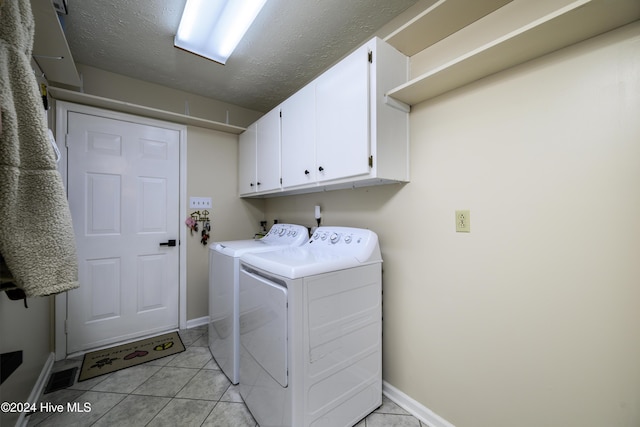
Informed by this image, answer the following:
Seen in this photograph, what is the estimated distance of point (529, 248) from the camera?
3.71ft

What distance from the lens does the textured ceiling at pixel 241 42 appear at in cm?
157

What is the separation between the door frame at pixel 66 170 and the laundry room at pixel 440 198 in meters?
0.02

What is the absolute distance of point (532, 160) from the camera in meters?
1.12

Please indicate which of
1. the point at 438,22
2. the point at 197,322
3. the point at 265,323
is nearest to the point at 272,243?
the point at 265,323

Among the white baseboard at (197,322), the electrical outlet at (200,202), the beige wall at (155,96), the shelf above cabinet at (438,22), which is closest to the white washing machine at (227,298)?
the white baseboard at (197,322)

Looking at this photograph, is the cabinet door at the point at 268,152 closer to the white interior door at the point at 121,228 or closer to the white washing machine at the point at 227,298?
the white washing machine at the point at 227,298

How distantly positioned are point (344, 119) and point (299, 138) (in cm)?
51

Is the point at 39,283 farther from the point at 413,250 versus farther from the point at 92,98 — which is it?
the point at 92,98

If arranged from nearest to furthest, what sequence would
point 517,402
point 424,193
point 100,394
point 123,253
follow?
point 517,402
point 424,193
point 100,394
point 123,253

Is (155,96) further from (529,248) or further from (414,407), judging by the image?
(414,407)

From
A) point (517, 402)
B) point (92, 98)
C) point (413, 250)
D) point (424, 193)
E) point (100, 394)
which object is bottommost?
point (100, 394)

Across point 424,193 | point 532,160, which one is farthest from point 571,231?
point 424,193

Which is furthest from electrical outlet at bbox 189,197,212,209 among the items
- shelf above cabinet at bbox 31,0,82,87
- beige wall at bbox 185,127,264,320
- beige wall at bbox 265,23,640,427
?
beige wall at bbox 265,23,640,427

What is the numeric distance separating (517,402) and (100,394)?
2.50 metres
